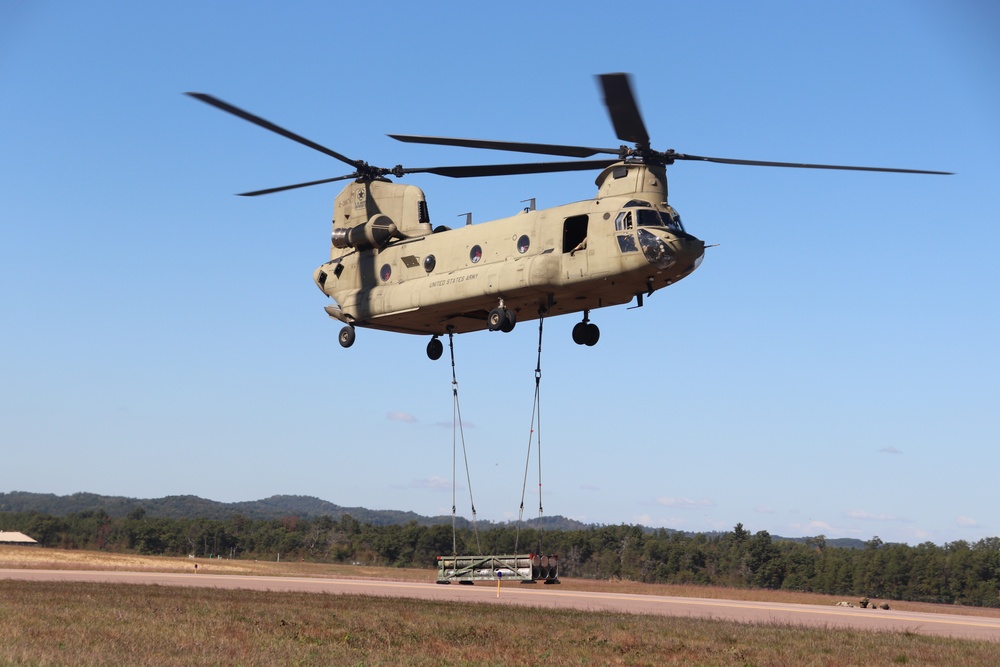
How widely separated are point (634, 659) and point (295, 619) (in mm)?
8867

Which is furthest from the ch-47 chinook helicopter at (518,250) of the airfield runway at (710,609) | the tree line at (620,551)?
the tree line at (620,551)

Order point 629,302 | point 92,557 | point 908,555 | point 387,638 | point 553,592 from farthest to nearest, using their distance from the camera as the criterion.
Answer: point 908,555 < point 92,557 < point 553,592 < point 629,302 < point 387,638

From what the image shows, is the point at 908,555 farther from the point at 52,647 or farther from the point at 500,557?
the point at 52,647

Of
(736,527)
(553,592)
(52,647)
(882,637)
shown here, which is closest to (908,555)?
(736,527)

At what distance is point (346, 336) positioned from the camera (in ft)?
112

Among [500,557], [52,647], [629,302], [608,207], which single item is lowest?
[52,647]

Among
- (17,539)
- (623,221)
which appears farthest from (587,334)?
(17,539)

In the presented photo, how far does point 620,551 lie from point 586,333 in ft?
286

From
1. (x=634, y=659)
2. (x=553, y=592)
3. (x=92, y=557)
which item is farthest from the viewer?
(x=92, y=557)

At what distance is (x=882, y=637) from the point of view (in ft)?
89.5

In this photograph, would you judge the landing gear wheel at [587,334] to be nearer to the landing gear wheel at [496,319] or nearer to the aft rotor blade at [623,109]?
the landing gear wheel at [496,319]

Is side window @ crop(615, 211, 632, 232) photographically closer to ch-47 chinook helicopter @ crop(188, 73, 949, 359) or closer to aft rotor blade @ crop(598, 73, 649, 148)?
ch-47 chinook helicopter @ crop(188, 73, 949, 359)

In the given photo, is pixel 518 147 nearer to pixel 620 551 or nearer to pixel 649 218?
pixel 649 218

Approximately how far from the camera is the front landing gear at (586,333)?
102 feet
